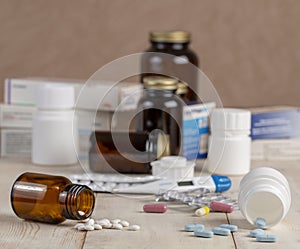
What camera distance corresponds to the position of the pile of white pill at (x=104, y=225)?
86 cm

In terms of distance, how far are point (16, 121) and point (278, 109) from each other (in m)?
0.44

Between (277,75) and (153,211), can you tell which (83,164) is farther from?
(277,75)

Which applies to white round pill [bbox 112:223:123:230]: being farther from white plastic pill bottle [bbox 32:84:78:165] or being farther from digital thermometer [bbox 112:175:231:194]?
white plastic pill bottle [bbox 32:84:78:165]

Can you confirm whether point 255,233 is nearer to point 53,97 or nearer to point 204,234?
point 204,234

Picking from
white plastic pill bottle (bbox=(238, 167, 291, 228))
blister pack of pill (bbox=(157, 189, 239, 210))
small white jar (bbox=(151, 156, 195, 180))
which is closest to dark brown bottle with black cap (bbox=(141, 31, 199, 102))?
small white jar (bbox=(151, 156, 195, 180))

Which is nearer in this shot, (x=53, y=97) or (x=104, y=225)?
(x=104, y=225)

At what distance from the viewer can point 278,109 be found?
134 cm

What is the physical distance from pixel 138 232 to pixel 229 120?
0.37m

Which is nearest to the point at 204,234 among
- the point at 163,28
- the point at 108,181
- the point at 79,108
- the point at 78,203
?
the point at 78,203

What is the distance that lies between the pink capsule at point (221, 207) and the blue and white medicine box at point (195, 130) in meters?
0.27

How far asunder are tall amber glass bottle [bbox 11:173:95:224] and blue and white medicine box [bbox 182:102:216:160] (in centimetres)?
35

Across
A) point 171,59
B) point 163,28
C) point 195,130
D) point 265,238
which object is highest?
point 163,28

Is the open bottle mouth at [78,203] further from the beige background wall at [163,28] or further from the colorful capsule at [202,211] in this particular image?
the beige background wall at [163,28]

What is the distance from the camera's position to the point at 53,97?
48.6 inches
